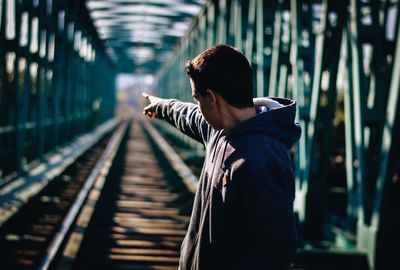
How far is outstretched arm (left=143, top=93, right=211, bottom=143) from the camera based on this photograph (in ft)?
6.43

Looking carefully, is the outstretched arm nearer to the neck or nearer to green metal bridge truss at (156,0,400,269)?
the neck

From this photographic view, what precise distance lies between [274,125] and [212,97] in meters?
0.22

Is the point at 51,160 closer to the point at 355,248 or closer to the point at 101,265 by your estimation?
the point at 101,265

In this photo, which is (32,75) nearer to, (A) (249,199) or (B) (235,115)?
(B) (235,115)

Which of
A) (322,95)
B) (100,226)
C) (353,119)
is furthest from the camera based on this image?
(100,226)

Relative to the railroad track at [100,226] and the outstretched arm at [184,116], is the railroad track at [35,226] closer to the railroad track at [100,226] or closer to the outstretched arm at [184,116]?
the railroad track at [100,226]

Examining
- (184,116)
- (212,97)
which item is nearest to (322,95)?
(184,116)

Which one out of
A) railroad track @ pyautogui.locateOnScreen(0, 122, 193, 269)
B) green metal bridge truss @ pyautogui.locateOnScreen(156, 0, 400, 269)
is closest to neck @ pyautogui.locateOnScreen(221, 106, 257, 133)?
green metal bridge truss @ pyautogui.locateOnScreen(156, 0, 400, 269)

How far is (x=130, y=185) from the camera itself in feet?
26.5

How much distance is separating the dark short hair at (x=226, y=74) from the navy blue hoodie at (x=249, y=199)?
0.09m

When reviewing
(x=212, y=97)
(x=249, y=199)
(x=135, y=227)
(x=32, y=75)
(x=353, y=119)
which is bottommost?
(x=135, y=227)

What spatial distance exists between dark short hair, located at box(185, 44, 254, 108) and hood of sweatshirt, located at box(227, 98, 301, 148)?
0.23ft

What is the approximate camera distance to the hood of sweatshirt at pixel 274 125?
1512mm

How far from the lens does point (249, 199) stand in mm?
1418
